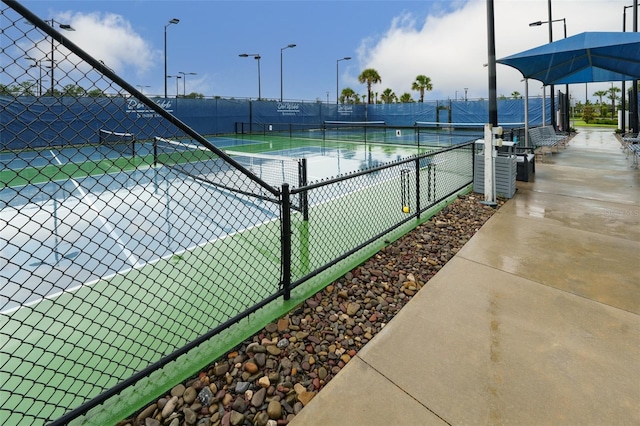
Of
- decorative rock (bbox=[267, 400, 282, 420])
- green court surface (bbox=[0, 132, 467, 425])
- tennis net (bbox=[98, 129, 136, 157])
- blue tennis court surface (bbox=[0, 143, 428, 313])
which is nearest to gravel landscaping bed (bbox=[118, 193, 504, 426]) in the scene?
decorative rock (bbox=[267, 400, 282, 420])

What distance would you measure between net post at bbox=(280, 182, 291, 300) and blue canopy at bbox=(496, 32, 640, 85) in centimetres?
795

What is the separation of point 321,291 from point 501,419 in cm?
186

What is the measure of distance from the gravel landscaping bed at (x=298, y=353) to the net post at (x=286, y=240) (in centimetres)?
23

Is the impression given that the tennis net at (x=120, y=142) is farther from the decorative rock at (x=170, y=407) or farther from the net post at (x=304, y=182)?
the net post at (x=304, y=182)

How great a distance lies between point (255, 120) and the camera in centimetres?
2820

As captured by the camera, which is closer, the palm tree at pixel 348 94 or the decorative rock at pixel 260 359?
the decorative rock at pixel 260 359

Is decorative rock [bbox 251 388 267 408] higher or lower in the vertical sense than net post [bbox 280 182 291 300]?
lower

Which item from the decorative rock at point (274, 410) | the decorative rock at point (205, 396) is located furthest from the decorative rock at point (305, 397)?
the decorative rock at point (205, 396)

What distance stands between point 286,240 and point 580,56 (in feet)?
35.7

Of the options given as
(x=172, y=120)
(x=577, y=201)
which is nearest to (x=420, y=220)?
(x=577, y=201)

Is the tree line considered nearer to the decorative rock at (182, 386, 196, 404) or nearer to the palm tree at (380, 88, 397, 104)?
the palm tree at (380, 88, 397, 104)

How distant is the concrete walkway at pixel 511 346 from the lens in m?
1.98

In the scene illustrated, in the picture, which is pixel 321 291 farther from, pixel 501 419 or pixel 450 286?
pixel 501 419

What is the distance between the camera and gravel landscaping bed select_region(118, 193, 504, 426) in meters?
2.06
